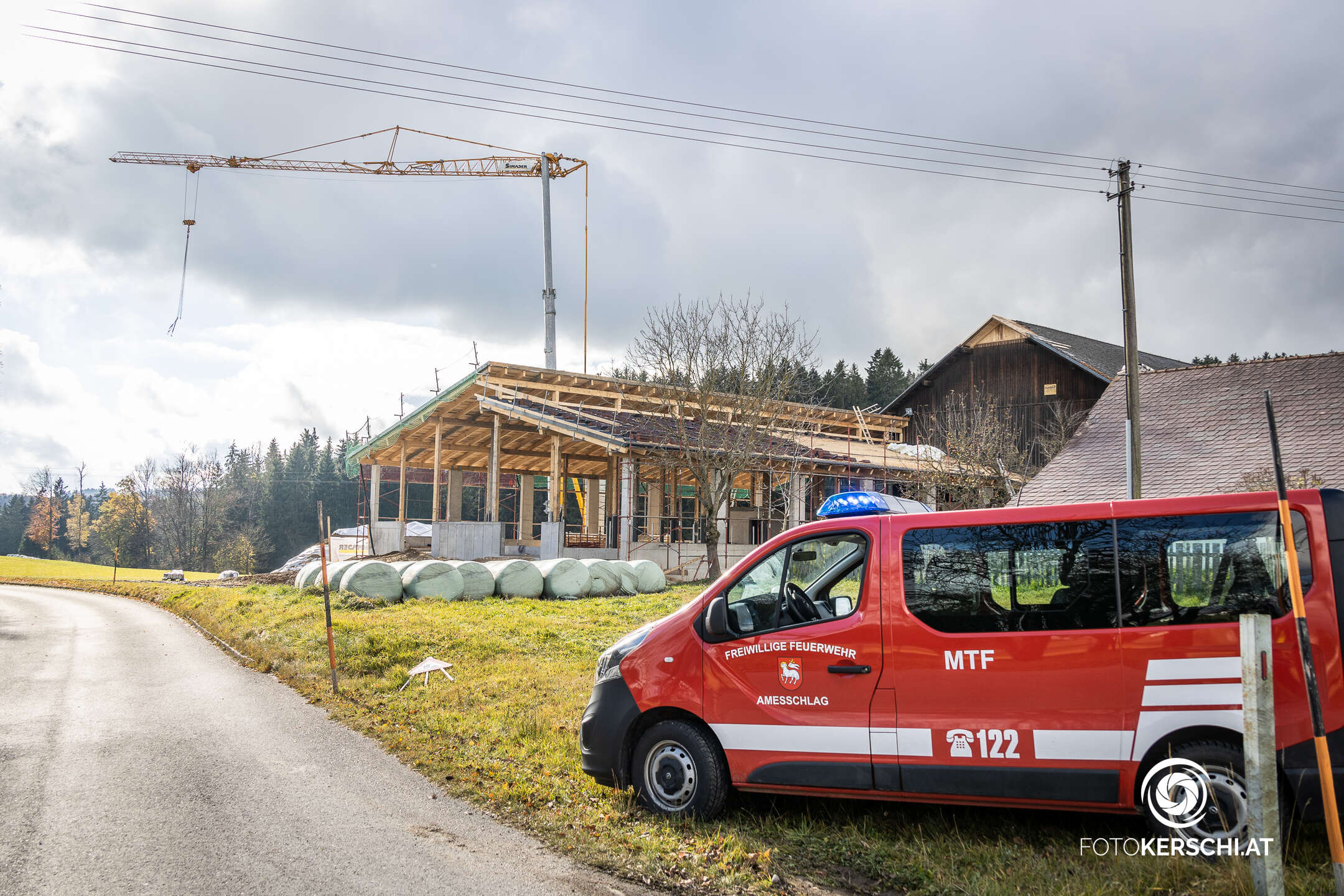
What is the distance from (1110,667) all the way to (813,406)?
76.9ft

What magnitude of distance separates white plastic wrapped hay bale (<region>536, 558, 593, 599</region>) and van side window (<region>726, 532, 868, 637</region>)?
1364 centimetres

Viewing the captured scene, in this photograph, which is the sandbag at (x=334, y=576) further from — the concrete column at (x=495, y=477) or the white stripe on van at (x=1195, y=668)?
the white stripe on van at (x=1195, y=668)

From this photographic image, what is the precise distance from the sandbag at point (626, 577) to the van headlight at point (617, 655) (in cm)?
1407

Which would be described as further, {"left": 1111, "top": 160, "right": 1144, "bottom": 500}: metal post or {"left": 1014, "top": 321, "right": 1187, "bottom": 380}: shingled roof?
{"left": 1014, "top": 321, "right": 1187, "bottom": 380}: shingled roof

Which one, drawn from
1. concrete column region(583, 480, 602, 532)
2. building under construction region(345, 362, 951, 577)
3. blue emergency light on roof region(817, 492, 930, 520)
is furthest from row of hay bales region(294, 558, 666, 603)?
concrete column region(583, 480, 602, 532)

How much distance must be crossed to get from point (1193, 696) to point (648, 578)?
16759 millimetres

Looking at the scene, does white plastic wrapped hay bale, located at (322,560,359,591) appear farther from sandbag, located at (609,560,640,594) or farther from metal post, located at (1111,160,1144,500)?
metal post, located at (1111,160,1144,500)

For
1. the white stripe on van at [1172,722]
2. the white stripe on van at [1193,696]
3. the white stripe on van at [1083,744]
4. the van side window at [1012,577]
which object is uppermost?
the van side window at [1012,577]

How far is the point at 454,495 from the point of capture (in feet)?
125

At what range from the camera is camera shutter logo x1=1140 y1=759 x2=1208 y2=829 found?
4.47 m

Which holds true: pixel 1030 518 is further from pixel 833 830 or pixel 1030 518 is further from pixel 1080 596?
pixel 833 830

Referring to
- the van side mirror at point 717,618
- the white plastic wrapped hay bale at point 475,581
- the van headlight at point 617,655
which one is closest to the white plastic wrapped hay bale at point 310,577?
the white plastic wrapped hay bale at point 475,581

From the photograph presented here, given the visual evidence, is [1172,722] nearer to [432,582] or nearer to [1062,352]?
[432,582]

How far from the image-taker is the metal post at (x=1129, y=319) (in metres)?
15.8
